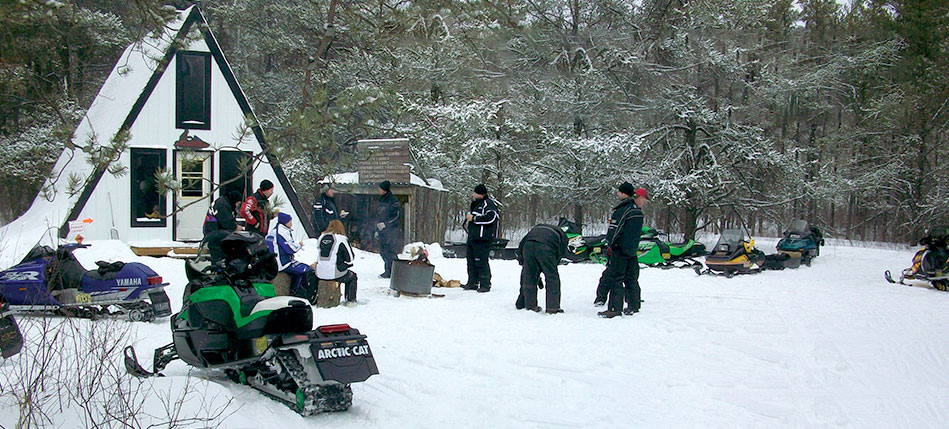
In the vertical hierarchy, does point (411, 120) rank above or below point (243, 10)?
below

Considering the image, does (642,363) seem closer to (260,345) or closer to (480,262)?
(260,345)

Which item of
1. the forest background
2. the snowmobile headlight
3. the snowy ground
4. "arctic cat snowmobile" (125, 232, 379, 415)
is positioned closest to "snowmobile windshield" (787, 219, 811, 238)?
the forest background

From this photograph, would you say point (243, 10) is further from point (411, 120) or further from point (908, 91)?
point (908, 91)

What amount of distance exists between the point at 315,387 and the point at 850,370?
4.83 m

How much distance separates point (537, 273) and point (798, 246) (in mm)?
10762

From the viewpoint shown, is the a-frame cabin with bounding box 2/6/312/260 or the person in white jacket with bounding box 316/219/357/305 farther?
the a-frame cabin with bounding box 2/6/312/260

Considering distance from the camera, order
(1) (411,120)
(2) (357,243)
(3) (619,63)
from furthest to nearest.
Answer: (1) (411,120)
(3) (619,63)
(2) (357,243)

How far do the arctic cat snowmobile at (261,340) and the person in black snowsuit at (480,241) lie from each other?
20.3ft

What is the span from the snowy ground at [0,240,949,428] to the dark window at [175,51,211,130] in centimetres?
454

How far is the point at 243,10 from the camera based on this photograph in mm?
23203

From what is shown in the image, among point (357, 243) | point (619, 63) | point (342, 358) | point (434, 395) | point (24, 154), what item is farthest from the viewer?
point (619, 63)

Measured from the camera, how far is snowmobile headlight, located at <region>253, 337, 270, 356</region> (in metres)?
4.93

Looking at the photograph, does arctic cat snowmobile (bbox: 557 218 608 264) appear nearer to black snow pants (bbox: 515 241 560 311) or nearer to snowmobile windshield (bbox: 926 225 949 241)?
snowmobile windshield (bbox: 926 225 949 241)

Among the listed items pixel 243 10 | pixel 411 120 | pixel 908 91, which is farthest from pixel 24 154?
pixel 908 91
